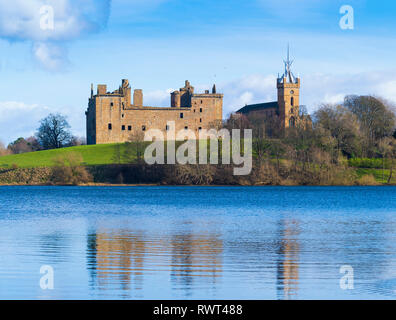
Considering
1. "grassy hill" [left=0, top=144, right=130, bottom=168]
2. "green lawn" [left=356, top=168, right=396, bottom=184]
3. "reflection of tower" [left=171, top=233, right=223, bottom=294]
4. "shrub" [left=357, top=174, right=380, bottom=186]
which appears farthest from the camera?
"grassy hill" [left=0, top=144, right=130, bottom=168]

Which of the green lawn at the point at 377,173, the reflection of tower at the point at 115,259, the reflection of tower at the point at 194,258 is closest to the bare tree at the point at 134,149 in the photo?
the green lawn at the point at 377,173

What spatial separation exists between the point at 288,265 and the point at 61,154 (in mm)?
78447

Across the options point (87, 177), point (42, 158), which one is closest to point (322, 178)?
point (87, 177)

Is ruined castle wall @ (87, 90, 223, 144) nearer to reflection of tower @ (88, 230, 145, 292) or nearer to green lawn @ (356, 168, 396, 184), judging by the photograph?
green lawn @ (356, 168, 396, 184)

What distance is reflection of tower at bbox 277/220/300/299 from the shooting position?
11.7 meters

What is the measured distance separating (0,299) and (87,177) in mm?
65438

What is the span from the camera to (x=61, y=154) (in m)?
90.2

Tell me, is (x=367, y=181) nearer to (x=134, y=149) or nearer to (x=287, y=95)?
(x=134, y=149)

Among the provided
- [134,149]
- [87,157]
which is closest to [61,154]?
[87,157]

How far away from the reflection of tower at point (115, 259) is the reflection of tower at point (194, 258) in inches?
31.5

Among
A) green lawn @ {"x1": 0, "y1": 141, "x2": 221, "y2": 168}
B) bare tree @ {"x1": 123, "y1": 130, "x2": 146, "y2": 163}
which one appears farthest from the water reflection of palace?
green lawn @ {"x1": 0, "y1": 141, "x2": 221, "y2": 168}

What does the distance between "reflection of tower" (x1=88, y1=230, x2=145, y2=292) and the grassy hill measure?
207 feet
